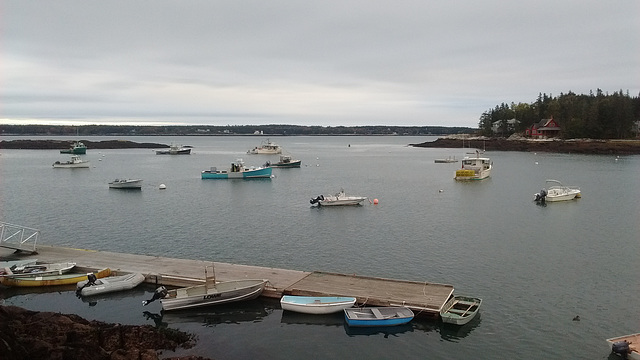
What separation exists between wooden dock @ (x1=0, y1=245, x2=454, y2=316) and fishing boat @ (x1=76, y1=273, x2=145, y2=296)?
73 centimetres

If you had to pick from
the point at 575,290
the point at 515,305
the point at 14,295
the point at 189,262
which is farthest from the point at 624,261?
the point at 14,295

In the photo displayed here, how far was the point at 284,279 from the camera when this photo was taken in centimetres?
2508

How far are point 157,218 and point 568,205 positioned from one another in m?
39.4

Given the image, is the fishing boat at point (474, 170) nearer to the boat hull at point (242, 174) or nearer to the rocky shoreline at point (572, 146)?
the boat hull at point (242, 174)

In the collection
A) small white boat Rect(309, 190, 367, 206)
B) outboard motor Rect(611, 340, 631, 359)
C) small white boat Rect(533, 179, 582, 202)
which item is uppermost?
small white boat Rect(533, 179, 582, 202)

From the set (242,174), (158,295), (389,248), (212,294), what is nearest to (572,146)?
(242,174)

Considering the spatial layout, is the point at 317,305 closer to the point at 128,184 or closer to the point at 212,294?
the point at 212,294

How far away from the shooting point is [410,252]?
3250cm

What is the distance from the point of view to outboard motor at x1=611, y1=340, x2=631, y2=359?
17.8 metres

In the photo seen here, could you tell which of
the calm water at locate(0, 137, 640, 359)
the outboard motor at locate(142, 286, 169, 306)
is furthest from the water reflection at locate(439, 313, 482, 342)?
the outboard motor at locate(142, 286, 169, 306)

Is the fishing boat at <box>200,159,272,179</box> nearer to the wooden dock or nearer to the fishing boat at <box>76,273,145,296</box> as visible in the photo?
the wooden dock

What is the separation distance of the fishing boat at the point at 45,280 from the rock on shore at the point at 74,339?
581 cm

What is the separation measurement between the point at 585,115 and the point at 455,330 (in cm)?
14073

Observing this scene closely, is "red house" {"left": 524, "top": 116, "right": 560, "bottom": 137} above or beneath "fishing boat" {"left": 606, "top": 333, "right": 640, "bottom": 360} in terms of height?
above
